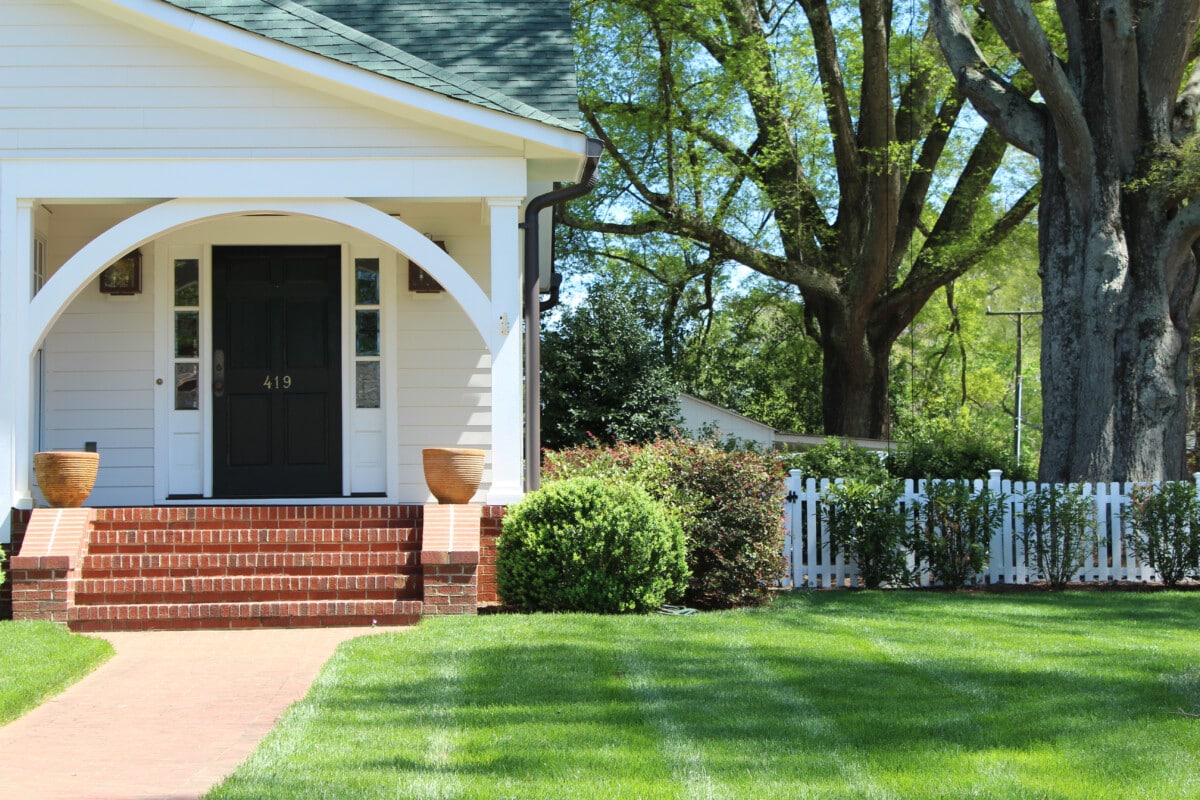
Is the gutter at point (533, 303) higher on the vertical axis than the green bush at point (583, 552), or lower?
higher

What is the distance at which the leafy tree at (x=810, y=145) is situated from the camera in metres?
19.1

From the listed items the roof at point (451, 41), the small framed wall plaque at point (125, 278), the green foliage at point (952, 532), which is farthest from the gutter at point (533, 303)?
the small framed wall plaque at point (125, 278)

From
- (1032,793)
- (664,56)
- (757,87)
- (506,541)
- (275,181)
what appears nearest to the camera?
(1032,793)

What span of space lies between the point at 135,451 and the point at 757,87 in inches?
433

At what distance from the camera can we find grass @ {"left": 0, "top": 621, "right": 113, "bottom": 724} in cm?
642

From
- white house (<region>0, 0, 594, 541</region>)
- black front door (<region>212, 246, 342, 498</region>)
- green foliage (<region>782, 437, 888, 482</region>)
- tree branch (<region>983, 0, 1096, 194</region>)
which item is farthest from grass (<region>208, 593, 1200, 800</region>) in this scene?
tree branch (<region>983, 0, 1096, 194</region>)

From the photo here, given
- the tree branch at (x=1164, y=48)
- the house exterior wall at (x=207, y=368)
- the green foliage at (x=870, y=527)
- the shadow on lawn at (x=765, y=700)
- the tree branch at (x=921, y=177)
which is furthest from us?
the tree branch at (x=921, y=177)

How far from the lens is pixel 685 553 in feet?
31.5

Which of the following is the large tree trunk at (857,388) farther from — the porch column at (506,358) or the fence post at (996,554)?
the porch column at (506,358)

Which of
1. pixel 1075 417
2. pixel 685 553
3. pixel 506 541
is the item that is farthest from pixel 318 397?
pixel 1075 417

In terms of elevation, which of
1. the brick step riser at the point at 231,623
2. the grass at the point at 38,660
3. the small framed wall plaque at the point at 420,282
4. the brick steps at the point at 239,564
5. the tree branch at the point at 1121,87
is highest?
the tree branch at the point at 1121,87

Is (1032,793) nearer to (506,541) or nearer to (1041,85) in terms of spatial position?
(506,541)

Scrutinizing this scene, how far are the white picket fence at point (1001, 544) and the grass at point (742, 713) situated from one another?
2.40 meters

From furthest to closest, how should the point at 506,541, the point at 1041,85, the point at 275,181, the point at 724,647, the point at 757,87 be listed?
the point at 757,87 < the point at 1041,85 < the point at 275,181 < the point at 506,541 < the point at 724,647
